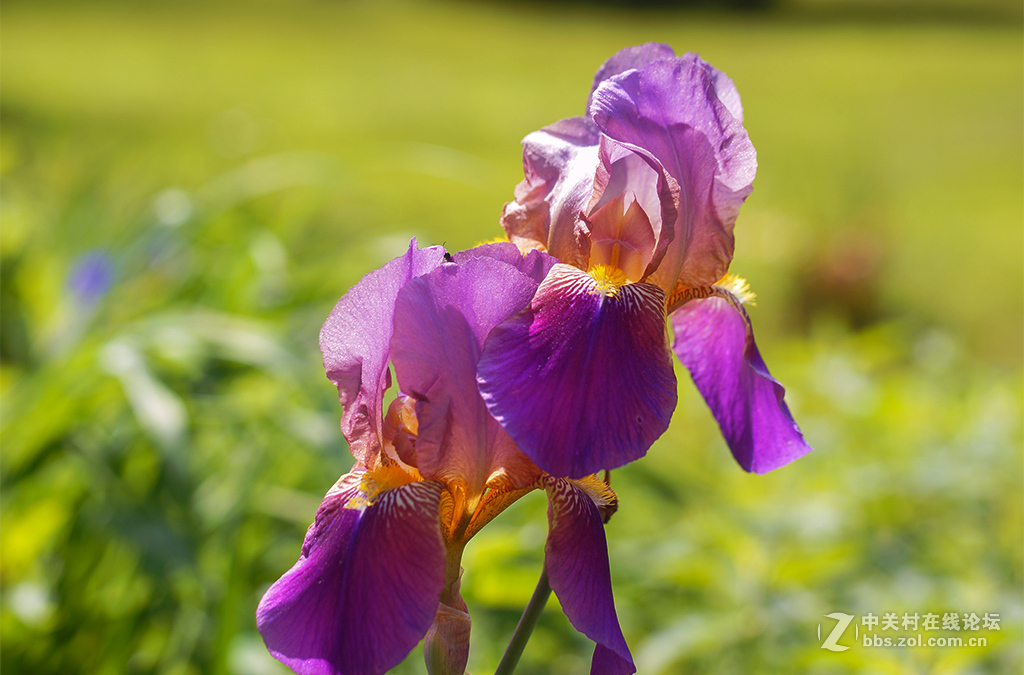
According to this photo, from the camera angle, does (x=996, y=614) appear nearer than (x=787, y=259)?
Yes

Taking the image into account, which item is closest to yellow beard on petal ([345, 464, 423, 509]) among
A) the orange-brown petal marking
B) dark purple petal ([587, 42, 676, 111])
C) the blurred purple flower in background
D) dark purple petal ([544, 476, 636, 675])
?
dark purple petal ([544, 476, 636, 675])

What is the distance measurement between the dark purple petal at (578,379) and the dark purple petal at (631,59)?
223mm

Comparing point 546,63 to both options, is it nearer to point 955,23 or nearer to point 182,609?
point 955,23

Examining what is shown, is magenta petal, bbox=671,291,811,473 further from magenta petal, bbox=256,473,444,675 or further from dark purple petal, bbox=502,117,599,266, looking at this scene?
magenta petal, bbox=256,473,444,675

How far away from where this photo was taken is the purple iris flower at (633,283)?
54 cm

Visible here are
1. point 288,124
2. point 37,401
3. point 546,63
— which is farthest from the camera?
point 546,63

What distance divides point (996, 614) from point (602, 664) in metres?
1.14

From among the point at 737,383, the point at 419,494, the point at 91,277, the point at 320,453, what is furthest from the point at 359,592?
the point at 91,277

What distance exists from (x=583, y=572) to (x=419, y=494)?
4.9 inches

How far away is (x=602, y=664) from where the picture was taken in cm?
60

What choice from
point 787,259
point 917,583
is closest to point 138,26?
point 787,259

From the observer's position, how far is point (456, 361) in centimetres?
60

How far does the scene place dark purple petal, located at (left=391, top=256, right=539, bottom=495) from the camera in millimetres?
579

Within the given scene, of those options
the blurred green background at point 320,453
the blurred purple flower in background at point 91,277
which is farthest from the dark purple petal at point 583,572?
the blurred purple flower in background at point 91,277
